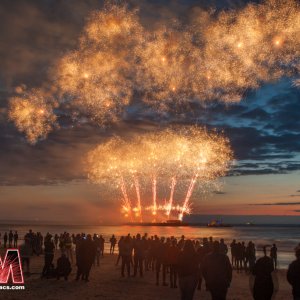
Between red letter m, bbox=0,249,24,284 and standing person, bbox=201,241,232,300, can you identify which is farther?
red letter m, bbox=0,249,24,284

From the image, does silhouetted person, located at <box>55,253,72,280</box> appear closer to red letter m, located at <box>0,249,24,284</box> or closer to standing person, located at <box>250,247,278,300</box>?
red letter m, located at <box>0,249,24,284</box>

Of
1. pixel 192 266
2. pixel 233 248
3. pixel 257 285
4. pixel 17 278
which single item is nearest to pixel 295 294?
pixel 257 285

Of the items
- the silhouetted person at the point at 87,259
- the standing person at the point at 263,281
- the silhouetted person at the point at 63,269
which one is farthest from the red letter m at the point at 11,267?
the standing person at the point at 263,281

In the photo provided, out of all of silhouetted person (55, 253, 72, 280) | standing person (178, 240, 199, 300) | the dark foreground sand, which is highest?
standing person (178, 240, 199, 300)

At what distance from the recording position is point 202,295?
13.3 meters

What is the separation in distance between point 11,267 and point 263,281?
879cm

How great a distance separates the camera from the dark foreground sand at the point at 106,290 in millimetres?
12172

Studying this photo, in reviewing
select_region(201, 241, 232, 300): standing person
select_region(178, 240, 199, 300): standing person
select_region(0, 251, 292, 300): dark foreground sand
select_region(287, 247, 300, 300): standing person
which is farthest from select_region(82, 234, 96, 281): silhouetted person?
select_region(287, 247, 300, 300): standing person

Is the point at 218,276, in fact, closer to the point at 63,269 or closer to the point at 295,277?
the point at 295,277

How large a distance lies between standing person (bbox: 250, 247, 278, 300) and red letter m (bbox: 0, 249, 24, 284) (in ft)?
26.6

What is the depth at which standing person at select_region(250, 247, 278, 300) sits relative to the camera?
779 cm

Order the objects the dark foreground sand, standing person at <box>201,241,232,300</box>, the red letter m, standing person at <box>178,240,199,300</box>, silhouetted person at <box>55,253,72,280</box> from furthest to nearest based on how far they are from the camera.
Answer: silhouetted person at <box>55,253,72,280</box>
the red letter m
the dark foreground sand
standing person at <box>178,240,199,300</box>
standing person at <box>201,241,232,300</box>

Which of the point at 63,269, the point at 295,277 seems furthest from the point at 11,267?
the point at 295,277

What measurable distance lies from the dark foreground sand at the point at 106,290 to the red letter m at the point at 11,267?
44cm
